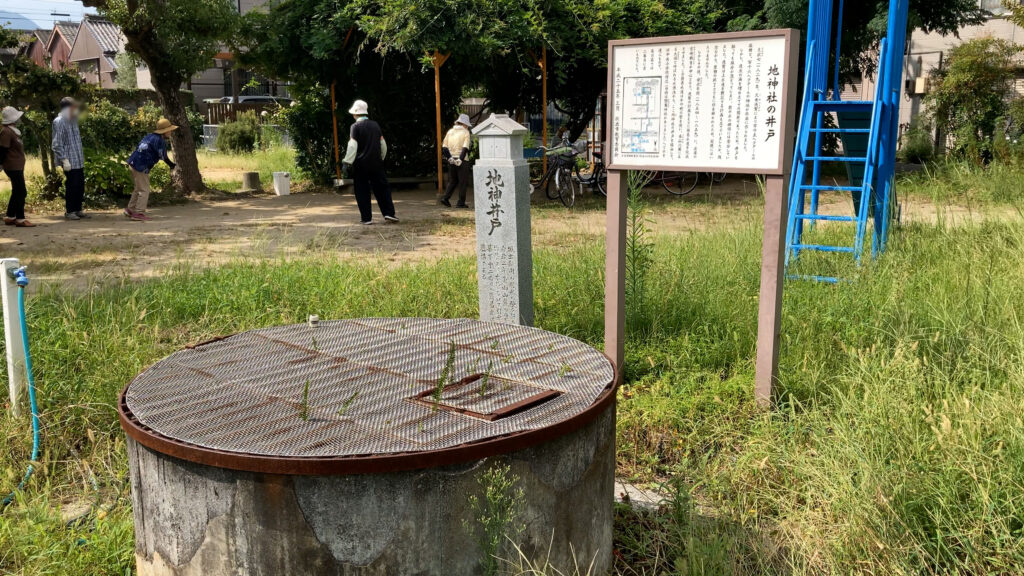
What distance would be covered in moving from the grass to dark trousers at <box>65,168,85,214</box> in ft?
21.2

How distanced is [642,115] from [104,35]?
49.3 m

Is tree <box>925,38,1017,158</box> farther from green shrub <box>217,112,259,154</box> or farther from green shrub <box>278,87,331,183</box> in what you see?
green shrub <box>217,112,259,154</box>

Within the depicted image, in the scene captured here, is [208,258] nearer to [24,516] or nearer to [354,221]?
[354,221]

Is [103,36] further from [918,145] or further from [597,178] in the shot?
[918,145]

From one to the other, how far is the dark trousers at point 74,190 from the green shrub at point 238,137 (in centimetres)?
1287

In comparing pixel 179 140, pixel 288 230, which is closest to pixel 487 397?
pixel 288 230

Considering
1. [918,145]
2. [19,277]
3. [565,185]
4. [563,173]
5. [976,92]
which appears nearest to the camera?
[19,277]

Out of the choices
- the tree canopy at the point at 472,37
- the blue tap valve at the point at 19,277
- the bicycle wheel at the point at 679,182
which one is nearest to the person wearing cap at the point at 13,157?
the tree canopy at the point at 472,37

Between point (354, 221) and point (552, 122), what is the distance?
15.1 metres

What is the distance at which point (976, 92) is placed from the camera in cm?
1933

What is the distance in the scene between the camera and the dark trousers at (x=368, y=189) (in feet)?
38.1

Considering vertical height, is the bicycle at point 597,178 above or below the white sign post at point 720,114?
below

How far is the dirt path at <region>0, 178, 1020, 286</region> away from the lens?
8.70 metres

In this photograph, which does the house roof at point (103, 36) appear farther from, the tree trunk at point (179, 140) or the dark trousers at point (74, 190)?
the dark trousers at point (74, 190)
